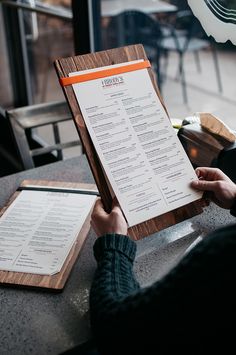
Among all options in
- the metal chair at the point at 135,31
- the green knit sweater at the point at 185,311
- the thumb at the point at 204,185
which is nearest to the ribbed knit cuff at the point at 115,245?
the green knit sweater at the point at 185,311

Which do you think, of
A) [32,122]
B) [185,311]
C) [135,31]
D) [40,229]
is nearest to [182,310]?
[185,311]

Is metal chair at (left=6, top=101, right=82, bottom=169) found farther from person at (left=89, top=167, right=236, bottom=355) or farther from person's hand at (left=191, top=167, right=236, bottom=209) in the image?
person at (left=89, top=167, right=236, bottom=355)

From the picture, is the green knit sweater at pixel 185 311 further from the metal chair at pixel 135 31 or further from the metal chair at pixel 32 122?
the metal chair at pixel 135 31

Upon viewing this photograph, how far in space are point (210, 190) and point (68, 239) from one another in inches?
13.5

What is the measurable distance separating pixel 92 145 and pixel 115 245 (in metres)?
0.22

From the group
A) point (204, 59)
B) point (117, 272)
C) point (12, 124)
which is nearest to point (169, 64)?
point (204, 59)

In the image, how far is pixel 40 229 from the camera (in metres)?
0.98

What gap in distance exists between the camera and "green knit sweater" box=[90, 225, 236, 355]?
56 cm

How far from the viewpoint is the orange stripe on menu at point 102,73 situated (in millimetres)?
887

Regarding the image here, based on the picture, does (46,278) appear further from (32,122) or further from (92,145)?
(32,122)

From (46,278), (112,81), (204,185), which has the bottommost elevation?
(46,278)

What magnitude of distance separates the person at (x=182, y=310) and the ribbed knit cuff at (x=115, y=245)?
96 millimetres

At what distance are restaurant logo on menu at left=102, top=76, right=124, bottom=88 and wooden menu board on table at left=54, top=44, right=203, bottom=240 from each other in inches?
1.4

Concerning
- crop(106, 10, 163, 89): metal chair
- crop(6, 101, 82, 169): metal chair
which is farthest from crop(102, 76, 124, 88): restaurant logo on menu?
crop(106, 10, 163, 89): metal chair
